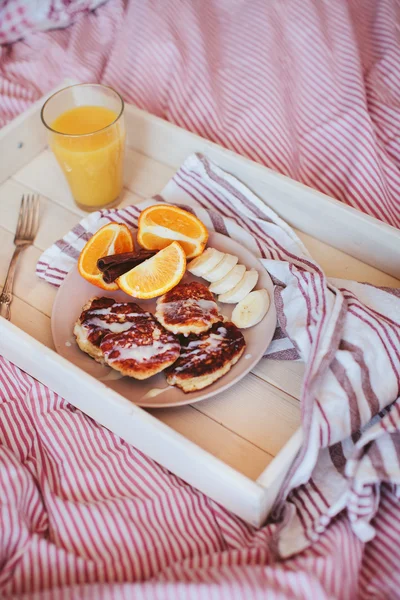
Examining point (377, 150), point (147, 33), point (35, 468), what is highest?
point (377, 150)

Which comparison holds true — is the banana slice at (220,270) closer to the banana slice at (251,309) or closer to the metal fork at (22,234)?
the banana slice at (251,309)

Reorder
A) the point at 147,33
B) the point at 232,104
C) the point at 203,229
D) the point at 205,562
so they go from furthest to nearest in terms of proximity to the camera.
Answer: the point at 147,33 < the point at 232,104 < the point at 203,229 < the point at 205,562

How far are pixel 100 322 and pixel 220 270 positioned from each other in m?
0.23

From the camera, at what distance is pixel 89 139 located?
1.21 meters

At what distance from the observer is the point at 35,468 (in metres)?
0.96

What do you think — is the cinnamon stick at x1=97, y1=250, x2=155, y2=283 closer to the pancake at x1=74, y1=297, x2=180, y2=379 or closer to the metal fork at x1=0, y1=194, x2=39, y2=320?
the pancake at x1=74, y1=297, x2=180, y2=379

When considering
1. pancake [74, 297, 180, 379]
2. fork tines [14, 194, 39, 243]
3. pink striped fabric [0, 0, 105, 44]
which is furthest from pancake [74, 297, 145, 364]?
pink striped fabric [0, 0, 105, 44]

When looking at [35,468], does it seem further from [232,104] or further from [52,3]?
[52,3]

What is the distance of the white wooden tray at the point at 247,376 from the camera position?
0.87 metres

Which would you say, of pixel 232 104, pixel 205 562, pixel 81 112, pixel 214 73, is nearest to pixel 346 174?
pixel 232 104

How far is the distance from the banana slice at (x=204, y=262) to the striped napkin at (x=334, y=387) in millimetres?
87

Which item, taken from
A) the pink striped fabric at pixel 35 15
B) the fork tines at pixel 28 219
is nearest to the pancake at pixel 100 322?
the fork tines at pixel 28 219

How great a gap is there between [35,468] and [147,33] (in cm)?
118

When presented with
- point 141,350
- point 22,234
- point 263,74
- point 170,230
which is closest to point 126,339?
point 141,350
